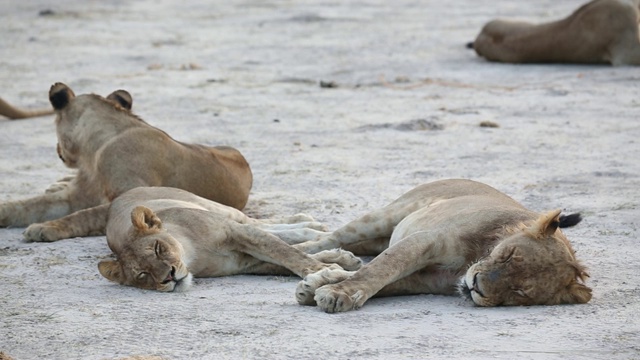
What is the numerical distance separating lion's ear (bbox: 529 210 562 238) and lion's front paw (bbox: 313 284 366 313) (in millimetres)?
732

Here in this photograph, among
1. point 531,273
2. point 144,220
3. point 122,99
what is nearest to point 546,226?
point 531,273

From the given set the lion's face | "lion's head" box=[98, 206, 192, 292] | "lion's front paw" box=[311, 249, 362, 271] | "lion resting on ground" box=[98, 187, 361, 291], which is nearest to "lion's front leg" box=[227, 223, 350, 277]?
"lion resting on ground" box=[98, 187, 361, 291]

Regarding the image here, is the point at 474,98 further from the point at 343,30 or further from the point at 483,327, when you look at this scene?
the point at 483,327

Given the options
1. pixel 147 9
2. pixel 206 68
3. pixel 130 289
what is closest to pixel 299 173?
pixel 130 289

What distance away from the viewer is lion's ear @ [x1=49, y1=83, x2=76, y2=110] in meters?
7.82

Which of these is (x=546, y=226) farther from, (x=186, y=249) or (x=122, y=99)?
(x=122, y=99)

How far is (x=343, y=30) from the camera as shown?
15.7 m

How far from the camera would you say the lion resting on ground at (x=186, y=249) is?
5551mm

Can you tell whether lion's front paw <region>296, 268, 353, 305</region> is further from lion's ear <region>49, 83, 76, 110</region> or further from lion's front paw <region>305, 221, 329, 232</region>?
lion's ear <region>49, 83, 76, 110</region>

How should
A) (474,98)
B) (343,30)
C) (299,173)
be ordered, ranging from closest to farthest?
(299,173), (474,98), (343,30)

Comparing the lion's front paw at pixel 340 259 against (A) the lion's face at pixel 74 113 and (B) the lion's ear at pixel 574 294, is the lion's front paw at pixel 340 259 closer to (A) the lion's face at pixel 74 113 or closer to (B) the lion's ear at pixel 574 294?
(B) the lion's ear at pixel 574 294

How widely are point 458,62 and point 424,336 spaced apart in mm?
8859

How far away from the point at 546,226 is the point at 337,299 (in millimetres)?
871

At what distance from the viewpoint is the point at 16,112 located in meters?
10.4
